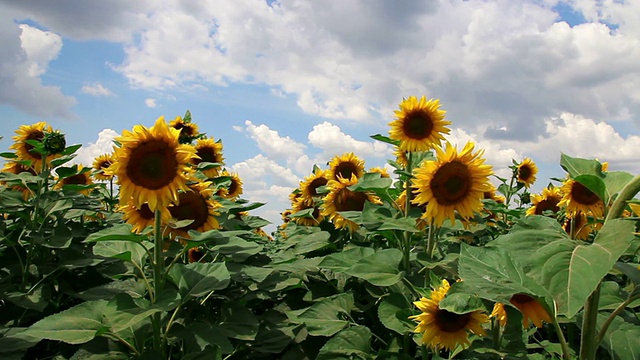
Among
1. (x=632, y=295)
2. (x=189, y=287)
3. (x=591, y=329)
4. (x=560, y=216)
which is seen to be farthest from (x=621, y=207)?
(x=560, y=216)

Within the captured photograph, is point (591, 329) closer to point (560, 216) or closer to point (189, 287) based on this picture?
point (189, 287)

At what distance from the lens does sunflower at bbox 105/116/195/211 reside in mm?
2670

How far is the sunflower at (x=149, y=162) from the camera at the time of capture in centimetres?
267

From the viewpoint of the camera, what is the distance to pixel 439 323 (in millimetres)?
2441

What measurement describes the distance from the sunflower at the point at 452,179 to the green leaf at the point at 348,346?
89 centimetres

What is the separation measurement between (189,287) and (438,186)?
1685 mm

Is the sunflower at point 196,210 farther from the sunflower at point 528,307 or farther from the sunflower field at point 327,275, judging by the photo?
the sunflower at point 528,307

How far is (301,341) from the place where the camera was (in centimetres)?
300

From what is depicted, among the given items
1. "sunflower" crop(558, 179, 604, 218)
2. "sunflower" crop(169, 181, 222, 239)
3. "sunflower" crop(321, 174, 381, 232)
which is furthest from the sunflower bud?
"sunflower" crop(558, 179, 604, 218)

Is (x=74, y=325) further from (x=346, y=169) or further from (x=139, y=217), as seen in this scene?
(x=346, y=169)

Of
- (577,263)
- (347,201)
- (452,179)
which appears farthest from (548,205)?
(577,263)

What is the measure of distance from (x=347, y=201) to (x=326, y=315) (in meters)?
1.52

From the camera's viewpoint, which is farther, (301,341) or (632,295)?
(301,341)

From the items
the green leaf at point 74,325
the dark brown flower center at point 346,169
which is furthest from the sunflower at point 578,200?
the green leaf at point 74,325
